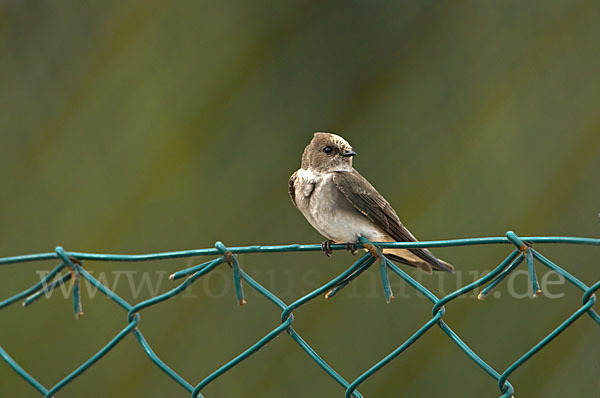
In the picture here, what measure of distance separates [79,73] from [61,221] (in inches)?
30.3

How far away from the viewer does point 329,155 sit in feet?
9.00

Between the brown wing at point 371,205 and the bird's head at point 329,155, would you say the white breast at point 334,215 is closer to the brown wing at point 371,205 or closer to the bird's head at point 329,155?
the brown wing at point 371,205

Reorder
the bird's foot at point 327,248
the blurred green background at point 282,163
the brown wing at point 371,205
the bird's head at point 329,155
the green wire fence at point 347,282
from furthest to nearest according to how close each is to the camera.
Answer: the blurred green background at point 282,163 → the bird's head at point 329,155 → the brown wing at point 371,205 → the bird's foot at point 327,248 → the green wire fence at point 347,282

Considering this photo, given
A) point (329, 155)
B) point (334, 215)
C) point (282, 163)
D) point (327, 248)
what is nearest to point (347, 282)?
point (327, 248)

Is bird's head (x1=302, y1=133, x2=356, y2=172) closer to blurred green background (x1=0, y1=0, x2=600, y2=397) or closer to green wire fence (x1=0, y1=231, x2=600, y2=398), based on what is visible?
blurred green background (x1=0, y1=0, x2=600, y2=397)

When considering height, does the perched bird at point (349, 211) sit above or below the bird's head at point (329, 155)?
below

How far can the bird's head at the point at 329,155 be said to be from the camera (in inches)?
107

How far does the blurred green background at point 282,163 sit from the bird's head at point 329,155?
1.31 ft

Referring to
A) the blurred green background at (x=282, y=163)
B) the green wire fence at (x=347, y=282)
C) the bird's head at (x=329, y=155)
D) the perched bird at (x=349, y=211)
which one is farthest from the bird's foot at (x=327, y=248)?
the blurred green background at (x=282, y=163)

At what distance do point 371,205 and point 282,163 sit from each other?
3.01 ft

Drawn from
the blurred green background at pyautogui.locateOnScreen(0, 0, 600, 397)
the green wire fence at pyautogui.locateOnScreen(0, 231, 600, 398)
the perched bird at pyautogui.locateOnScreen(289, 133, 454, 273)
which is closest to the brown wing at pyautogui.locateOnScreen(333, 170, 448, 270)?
the perched bird at pyautogui.locateOnScreen(289, 133, 454, 273)

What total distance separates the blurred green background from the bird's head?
0.40m

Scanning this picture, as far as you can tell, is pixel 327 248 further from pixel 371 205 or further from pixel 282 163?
pixel 282 163

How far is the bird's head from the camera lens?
8.96 feet
